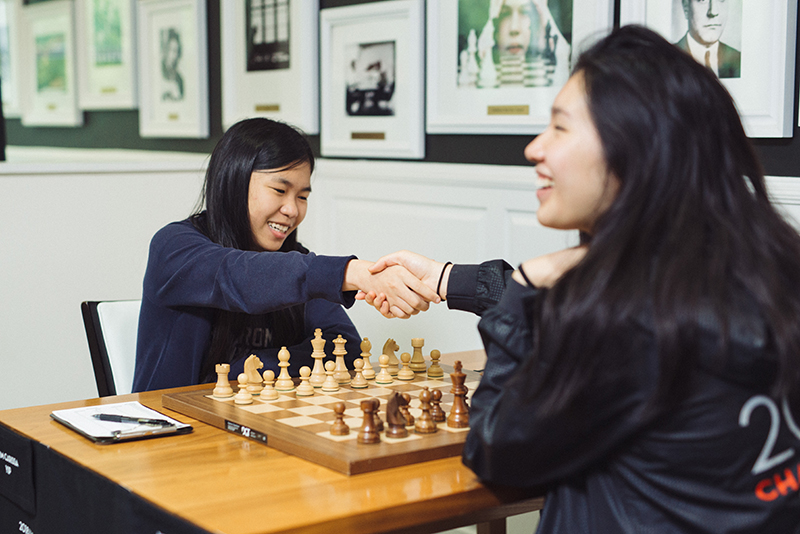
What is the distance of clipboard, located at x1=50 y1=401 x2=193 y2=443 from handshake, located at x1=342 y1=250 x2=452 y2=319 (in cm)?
50

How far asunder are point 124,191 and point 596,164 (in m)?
2.56

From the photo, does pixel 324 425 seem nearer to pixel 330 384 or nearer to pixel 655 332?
pixel 330 384

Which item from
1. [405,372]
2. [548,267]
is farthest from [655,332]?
[405,372]

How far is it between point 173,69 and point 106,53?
2.85ft

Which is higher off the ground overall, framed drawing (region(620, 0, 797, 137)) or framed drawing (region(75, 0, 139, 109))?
framed drawing (region(75, 0, 139, 109))

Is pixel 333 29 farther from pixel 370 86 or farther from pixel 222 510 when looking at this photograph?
pixel 222 510

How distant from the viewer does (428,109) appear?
3.19 meters

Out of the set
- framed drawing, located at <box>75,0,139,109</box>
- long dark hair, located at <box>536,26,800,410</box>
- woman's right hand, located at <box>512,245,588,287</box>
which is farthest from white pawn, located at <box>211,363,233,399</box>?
framed drawing, located at <box>75,0,139,109</box>

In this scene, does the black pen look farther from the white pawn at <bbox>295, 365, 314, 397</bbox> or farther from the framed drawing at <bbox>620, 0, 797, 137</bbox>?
the framed drawing at <bbox>620, 0, 797, 137</bbox>

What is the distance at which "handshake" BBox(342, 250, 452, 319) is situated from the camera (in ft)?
6.39

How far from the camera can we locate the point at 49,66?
18.9 ft

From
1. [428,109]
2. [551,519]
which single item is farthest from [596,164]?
[428,109]

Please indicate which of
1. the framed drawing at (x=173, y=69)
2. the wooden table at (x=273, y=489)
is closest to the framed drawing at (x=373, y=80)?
the framed drawing at (x=173, y=69)

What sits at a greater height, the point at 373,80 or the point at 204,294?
the point at 373,80
